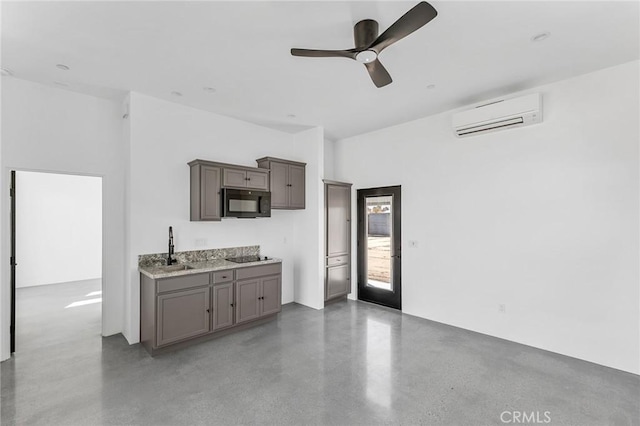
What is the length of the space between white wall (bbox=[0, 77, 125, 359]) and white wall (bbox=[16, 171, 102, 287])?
312 centimetres

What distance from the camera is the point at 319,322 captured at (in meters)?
4.33

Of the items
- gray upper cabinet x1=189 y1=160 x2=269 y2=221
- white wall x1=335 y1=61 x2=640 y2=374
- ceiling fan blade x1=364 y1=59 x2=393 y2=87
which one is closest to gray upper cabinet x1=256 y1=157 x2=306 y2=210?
gray upper cabinet x1=189 y1=160 x2=269 y2=221

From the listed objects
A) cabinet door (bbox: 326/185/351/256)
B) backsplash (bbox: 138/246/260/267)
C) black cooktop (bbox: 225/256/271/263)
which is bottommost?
black cooktop (bbox: 225/256/271/263)

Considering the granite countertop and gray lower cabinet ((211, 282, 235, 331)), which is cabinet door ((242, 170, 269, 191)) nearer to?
the granite countertop

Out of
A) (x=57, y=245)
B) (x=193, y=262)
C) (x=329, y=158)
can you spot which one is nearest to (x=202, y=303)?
(x=193, y=262)

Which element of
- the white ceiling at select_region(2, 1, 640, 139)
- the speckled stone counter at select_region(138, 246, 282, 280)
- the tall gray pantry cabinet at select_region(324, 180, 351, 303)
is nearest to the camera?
the white ceiling at select_region(2, 1, 640, 139)

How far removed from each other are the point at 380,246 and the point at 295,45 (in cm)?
352

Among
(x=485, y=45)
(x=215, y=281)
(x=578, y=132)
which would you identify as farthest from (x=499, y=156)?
(x=215, y=281)

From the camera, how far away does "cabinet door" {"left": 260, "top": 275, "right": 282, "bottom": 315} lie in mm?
4195

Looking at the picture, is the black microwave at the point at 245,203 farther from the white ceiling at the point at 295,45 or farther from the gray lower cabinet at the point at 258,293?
the white ceiling at the point at 295,45

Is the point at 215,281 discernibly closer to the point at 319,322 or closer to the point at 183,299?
the point at 183,299

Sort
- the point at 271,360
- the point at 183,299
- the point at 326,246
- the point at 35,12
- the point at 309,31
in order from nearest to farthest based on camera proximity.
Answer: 1. the point at 35,12
2. the point at 309,31
3. the point at 271,360
4. the point at 183,299
5. the point at 326,246

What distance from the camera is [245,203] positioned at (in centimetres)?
425

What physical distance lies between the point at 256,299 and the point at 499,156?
3.74 meters
